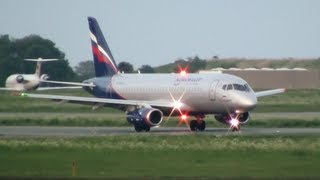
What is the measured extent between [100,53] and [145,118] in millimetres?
11989

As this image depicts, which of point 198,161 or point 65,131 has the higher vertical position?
point 65,131

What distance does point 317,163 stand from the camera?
127 feet

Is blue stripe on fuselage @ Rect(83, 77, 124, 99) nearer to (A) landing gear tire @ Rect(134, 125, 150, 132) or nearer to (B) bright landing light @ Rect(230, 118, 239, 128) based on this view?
(A) landing gear tire @ Rect(134, 125, 150, 132)

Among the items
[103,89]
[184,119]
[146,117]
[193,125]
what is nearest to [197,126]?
[193,125]

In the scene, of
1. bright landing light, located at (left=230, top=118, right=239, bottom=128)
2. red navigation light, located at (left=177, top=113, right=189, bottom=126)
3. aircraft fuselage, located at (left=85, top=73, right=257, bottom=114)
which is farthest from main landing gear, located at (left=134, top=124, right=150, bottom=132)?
bright landing light, located at (left=230, top=118, right=239, bottom=128)

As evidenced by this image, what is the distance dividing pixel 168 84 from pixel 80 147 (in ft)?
66.2

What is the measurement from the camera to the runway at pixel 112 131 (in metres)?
56.6

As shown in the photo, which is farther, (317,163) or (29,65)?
(29,65)

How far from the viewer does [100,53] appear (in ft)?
235

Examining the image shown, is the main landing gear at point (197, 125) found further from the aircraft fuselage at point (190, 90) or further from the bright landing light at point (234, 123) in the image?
the bright landing light at point (234, 123)

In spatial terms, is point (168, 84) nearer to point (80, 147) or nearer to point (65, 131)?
point (65, 131)

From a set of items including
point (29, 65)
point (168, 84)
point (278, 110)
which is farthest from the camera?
point (29, 65)

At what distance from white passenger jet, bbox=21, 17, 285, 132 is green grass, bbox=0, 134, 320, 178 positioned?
9.67 meters

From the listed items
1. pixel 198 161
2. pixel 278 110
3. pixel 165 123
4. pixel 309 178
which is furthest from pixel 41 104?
pixel 309 178
